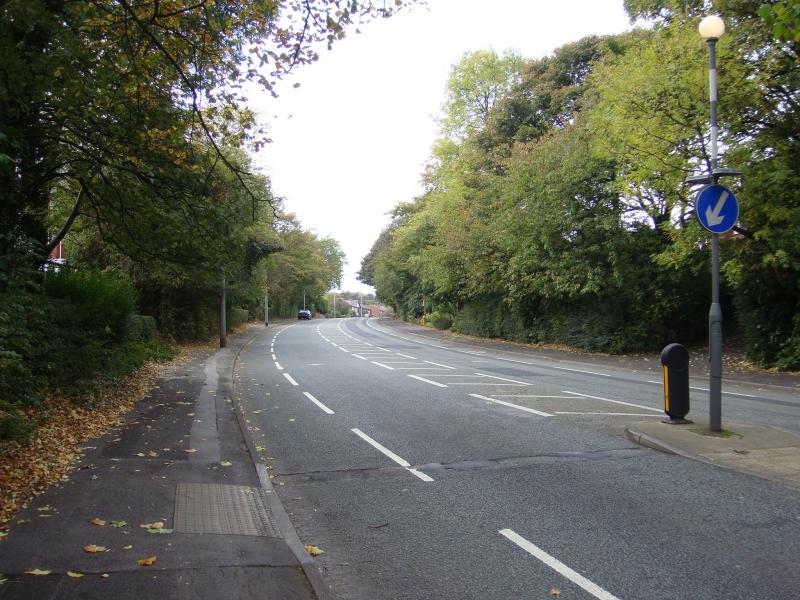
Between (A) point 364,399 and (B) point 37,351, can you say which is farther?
(A) point 364,399

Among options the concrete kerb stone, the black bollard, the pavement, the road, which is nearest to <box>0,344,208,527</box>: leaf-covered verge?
the concrete kerb stone

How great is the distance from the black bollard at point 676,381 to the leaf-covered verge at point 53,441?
7.83 meters

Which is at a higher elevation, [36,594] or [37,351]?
[37,351]

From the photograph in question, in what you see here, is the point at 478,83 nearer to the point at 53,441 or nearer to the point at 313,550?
the point at 53,441

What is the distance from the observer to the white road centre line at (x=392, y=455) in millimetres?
6863

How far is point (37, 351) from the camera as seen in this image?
8.78 m

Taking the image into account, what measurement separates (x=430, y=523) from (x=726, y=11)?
16.7 m

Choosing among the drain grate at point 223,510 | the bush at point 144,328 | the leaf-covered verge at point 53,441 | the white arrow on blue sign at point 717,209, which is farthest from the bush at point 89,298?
the white arrow on blue sign at point 717,209

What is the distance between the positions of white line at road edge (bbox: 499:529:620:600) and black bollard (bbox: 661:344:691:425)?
15.7ft

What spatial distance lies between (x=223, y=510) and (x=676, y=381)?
6543 mm

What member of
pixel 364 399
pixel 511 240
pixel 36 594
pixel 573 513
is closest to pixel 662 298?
pixel 511 240

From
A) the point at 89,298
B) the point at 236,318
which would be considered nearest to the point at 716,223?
the point at 89,298

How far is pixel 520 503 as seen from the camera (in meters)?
5.77

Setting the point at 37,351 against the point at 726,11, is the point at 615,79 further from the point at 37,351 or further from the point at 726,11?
the point at 37,351
